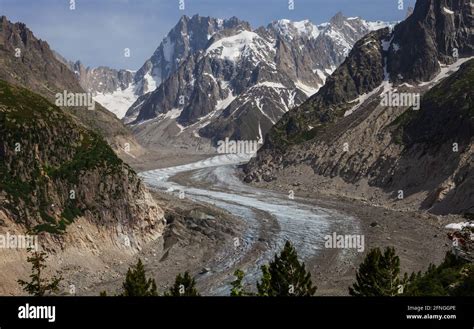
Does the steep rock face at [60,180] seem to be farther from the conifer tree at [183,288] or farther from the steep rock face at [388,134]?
the steep rock face at [388,134]

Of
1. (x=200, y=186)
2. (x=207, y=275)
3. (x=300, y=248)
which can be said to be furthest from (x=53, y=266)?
(x=200, y=186)

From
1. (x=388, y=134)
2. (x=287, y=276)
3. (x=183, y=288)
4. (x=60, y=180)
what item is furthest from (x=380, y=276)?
(x=388, y=134)

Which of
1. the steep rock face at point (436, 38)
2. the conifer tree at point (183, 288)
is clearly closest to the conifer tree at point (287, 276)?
the conifer tree at point (183, 288)

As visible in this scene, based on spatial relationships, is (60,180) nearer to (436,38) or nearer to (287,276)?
(287,276)

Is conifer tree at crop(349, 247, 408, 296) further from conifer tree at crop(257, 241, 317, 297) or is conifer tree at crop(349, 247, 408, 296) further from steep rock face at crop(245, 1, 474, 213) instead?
steep rock face at crop(245, 1, 474, 213)

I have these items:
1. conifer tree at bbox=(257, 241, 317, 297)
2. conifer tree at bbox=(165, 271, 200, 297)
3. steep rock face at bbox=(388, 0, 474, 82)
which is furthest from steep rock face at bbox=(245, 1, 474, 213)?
conifer tree at bbox=(165, 271, 200, 297)

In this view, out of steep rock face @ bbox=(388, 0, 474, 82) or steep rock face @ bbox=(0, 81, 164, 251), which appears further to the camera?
steep rock face @ bbox=(388, 0, 474, 82)
